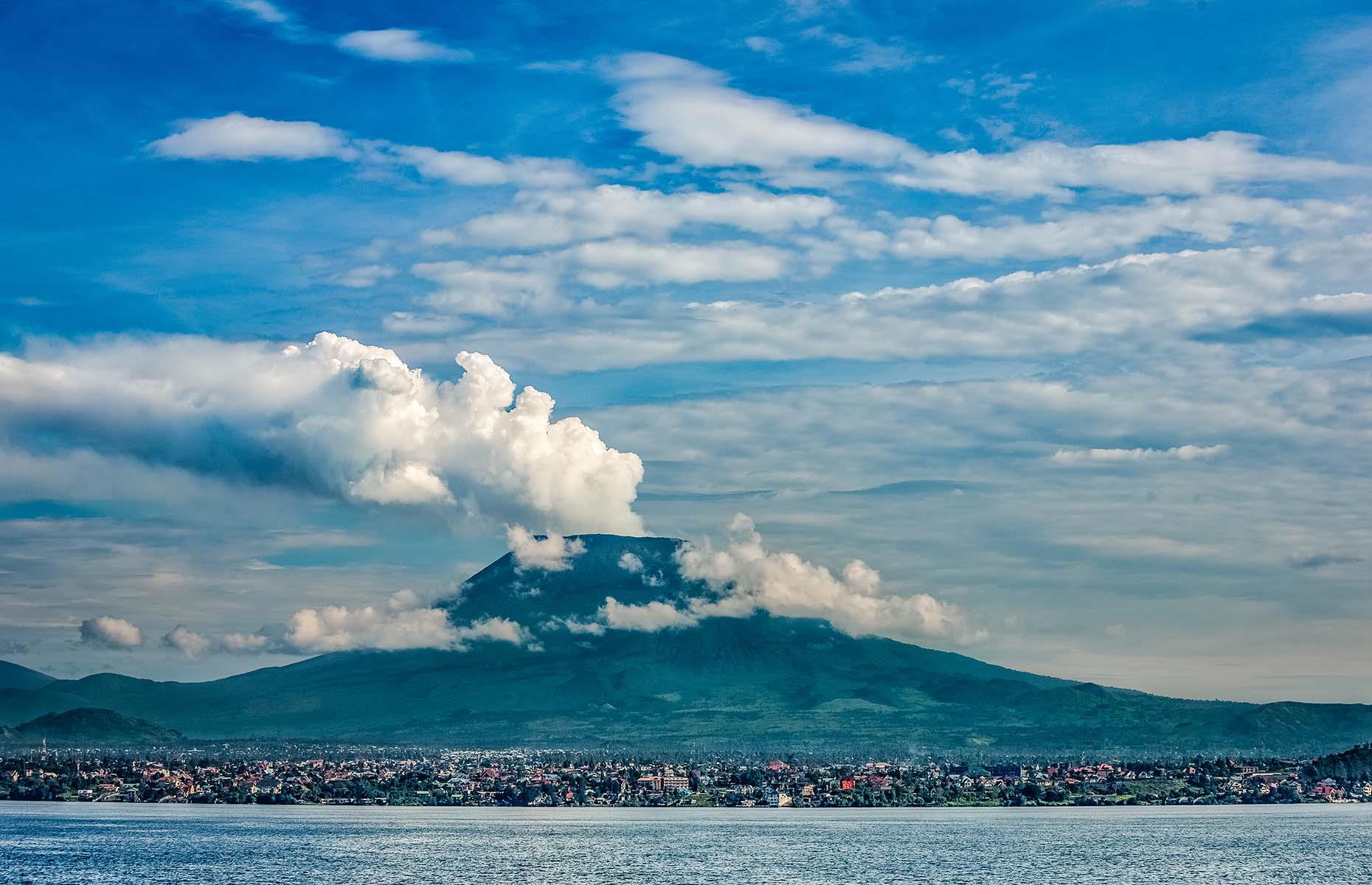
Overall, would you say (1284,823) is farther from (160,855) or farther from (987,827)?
(160,855)

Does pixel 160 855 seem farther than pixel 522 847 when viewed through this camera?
No

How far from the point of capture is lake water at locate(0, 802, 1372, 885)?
109750 millimetres

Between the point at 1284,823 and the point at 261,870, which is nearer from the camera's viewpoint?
the point at 261,870

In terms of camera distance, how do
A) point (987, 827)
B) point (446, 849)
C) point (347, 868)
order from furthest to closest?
point (987, 827), point (446, 849), point (347, 868)

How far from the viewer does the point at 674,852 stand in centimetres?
13688

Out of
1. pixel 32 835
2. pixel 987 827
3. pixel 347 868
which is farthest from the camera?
pixel 987 827

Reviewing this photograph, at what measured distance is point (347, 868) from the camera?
114938mm

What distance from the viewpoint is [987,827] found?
18762 centimetres

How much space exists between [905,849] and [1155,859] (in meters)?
24.0

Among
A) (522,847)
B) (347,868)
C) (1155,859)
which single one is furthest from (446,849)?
(1155,859)

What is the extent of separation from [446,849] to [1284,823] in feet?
350

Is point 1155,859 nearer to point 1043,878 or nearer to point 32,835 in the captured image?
point 1043,878

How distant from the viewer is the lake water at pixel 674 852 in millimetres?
109750

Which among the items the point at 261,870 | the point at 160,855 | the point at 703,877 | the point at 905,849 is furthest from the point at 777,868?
the point at 160,855
